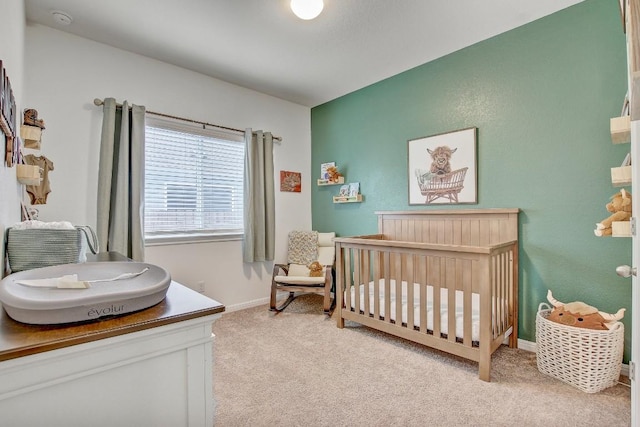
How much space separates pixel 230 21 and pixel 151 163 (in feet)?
4.71

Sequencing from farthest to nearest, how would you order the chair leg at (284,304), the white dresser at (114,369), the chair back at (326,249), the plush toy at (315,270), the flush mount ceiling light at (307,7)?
the chair back at (326,249) < the plush toy at (315,270) < the chair leg at (284,304) < the flush mount ceiling light at (307,7) < the white dresser at (114,369)

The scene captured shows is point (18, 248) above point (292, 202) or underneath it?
underneath

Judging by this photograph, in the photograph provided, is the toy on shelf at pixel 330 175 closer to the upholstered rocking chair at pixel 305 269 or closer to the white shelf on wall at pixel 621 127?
the upholstered rocking chair at pixel 305 269

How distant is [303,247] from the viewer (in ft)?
12.0

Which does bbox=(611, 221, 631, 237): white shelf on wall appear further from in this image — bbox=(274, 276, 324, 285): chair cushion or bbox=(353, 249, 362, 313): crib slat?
bbox=(274, 276, 324, 285): chair cushion

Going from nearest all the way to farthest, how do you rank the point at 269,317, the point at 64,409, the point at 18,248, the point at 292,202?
1. the point at 64,409
2. the point at 18,248
3. the point at 269,317
4. the point at 292,202

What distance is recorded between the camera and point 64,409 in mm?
681

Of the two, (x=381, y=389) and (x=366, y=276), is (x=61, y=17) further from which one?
Result: (x=381, y=389)

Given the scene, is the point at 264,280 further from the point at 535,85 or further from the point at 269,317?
the point at 535,85

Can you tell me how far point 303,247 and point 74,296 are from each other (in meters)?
2.95

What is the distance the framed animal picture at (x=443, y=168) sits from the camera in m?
2.64

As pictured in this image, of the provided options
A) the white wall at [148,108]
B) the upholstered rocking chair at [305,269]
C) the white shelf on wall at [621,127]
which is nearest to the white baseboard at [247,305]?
the white wall at [148,108]

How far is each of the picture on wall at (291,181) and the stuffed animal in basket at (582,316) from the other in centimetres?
280

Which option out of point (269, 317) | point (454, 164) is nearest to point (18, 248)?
point (269, 317)
